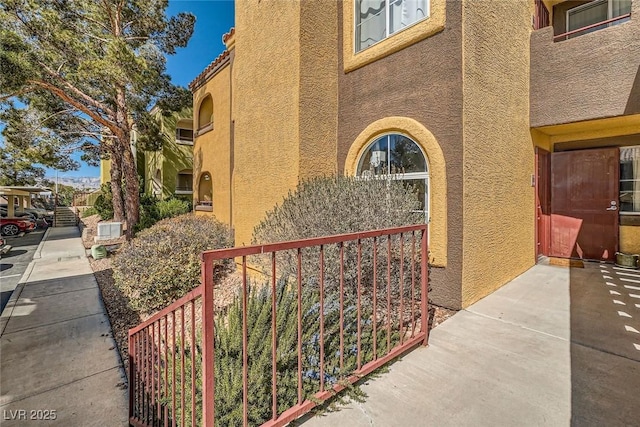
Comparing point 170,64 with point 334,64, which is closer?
point 334,64

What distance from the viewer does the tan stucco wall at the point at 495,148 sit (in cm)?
524

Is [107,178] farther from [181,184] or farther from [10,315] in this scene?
[10,315]

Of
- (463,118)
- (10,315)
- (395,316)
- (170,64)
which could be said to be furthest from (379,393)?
(170,64)

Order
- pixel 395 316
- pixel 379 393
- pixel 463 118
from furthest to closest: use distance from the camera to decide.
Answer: pixel 463 118, pixel 395 316, pixel 379 393

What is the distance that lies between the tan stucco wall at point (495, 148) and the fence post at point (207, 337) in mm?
4461

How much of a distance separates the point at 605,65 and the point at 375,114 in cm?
462

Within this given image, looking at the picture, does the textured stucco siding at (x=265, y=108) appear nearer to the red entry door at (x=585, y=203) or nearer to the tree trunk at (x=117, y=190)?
the red entry door at (x=585, y=203)

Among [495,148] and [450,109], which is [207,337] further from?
[495,148]

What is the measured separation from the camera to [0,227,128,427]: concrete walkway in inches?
147

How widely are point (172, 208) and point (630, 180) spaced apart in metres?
17.6

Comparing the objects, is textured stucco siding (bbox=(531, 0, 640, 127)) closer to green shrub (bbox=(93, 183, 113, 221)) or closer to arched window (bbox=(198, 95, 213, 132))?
arched window (bbox=(198, 95, 213, 132))

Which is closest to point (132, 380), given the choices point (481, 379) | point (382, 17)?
point (481, 379)

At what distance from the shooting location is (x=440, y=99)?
17.7 ft

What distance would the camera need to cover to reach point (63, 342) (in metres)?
5.42
